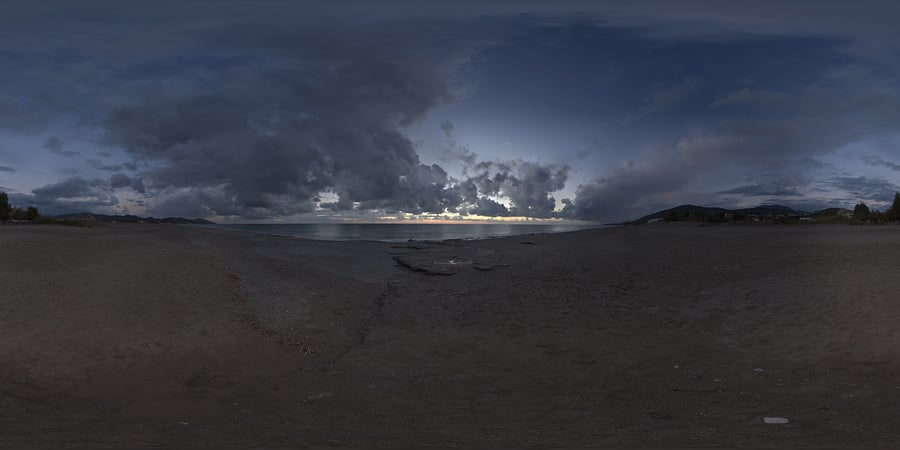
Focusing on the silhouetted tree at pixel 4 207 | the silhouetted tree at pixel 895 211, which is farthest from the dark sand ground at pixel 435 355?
the silhouetted tree at pixel 895 211

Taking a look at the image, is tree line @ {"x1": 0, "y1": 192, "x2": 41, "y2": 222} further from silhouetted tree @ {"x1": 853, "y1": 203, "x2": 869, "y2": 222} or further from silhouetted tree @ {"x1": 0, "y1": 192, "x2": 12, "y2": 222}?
silhouetted tree @ {"x1": 853, "y1": 203, "x2": 869, "y2": 222}

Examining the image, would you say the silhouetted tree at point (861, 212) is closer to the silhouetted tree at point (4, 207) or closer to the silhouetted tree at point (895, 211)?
the silhouetted tree at point (895, 211)

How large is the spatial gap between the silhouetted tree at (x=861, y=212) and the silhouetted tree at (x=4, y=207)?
89.0 m

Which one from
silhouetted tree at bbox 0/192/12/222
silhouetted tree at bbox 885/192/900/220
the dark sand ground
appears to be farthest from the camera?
silhouetted tree at bbox 885/192/900/220

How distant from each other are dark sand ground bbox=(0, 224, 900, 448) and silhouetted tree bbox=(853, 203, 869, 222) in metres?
42.7

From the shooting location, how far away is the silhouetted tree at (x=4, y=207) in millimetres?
42531

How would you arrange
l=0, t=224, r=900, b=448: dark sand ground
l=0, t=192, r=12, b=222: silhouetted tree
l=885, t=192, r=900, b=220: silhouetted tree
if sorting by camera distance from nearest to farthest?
l=0, t=224, r=900, b=448: dark sand ground < l=0, t=192, r=12, b=222: silhouetted tree < l=885, t=192, r=900, b=220: silhouetted tree

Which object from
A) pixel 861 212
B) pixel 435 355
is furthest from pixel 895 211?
pixel 435 355

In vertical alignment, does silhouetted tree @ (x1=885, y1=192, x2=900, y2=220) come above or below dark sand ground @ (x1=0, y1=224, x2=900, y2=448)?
above

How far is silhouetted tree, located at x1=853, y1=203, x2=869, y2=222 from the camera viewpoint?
5073 cm

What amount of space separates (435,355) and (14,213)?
175 ft

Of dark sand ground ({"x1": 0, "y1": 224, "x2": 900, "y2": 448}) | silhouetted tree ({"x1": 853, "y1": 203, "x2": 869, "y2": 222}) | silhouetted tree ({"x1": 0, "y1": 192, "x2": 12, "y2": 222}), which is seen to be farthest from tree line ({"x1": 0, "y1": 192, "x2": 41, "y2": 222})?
silhouetted tree ({"x1": 853, "y1": 203, "x2": 869, "y2": 222})

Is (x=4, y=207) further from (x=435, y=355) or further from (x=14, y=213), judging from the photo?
(x=435, y=355)

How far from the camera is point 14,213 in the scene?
1736 inches
